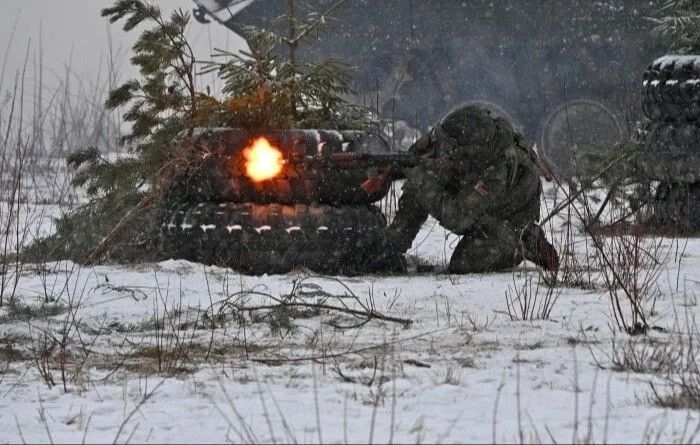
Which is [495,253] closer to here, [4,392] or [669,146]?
[669,146]

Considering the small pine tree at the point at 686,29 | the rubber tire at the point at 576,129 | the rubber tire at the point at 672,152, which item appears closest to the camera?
the rubber tire at the point at 672,152

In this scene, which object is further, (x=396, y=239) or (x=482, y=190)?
(x=396, y=239)

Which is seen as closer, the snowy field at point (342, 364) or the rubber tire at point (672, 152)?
the snowy field at point (342, 364)

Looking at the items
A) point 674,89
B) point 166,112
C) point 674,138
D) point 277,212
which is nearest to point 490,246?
point 277,212

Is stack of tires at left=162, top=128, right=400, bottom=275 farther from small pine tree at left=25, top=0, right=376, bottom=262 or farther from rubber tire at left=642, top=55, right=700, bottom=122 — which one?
rubber tire at left=642, top=55, right=700, bottom=122

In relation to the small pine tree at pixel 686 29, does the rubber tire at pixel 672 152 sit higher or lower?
lower

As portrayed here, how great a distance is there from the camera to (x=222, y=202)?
6.56 m

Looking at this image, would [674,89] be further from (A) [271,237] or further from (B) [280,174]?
(A) [271,237]

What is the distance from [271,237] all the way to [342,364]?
2594 millimetres

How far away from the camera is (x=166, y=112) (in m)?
7.75

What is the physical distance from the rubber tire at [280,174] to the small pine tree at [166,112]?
0.44 ft

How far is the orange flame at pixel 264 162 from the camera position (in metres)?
6.46

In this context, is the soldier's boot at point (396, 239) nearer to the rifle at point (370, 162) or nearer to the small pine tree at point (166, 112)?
→ the rifle at point (370, 162)

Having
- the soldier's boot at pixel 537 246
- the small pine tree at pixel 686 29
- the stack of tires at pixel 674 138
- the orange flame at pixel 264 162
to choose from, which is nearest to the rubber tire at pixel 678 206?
the stack of tires at pixel 674 138
